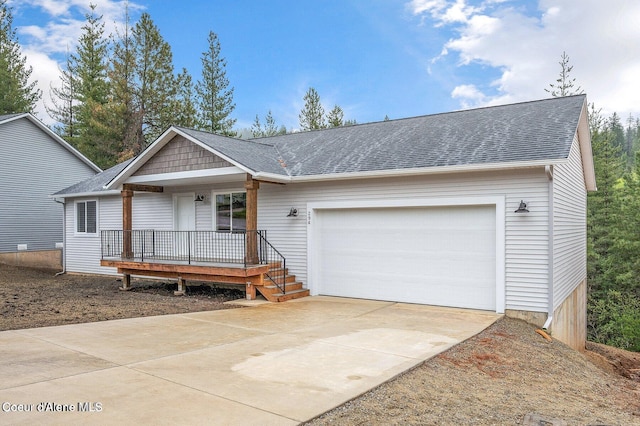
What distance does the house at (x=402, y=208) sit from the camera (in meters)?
8.62

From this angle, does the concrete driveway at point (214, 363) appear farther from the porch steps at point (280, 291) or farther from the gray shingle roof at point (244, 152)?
the gray shingle roof at point (244, 152)

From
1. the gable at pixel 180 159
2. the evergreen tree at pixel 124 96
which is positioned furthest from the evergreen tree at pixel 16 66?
the gable at pixel 180 159

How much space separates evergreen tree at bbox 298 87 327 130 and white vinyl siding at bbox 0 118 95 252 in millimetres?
17007

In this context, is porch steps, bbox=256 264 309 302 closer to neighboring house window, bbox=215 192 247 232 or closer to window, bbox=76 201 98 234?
neighboring house window, bbox=215 192 247 232

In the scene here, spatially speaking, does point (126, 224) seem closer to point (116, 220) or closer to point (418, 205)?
point (116, 220)

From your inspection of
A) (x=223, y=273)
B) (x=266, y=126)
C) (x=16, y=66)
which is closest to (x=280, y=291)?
(x=223, y=273)

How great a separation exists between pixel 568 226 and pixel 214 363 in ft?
29.7

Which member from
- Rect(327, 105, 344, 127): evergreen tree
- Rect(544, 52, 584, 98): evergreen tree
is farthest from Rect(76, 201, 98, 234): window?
Rect(544, 52, 584, 98): evergreen tree

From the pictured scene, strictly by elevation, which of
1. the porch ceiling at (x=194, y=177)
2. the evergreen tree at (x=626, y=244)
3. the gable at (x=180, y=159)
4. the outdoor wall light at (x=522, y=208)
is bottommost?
the evergreen tree at (x=626, y=244)

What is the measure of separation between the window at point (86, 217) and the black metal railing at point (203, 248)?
3.34 ft

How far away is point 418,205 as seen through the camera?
31.9 feet

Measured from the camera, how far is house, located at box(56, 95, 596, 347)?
862 centimetres

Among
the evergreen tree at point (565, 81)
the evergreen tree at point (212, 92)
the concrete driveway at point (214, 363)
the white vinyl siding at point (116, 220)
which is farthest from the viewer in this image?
the evergreen tree at point (212, 92)

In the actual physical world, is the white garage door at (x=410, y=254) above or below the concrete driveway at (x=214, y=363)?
above
